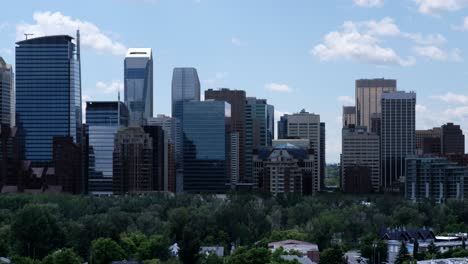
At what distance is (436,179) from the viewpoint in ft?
491

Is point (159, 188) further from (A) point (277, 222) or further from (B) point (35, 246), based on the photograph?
(B) point (35, 246)

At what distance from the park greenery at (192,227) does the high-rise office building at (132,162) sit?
3156cm

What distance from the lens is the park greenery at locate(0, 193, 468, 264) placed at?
6894 cm

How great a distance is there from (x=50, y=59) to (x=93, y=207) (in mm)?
52645

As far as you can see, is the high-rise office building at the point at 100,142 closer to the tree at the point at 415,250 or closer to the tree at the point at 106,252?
the tree at the point at 415,250

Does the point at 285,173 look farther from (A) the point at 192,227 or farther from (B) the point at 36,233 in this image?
(B) the point at 36,233

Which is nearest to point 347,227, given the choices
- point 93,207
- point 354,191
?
point 93,207

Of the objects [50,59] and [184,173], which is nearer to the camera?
[50,59]

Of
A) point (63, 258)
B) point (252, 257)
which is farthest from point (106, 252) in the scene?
point (252, 257)

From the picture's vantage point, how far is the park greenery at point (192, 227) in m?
68.9

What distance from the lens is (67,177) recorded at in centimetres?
14938

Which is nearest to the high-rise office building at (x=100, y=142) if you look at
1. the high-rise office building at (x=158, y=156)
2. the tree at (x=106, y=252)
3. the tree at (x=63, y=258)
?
the high-rise office building at (x=158, y=156)

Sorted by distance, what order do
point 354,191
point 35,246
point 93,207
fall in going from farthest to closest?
1. point 354,191
2. point 93,207
3. point 35,246

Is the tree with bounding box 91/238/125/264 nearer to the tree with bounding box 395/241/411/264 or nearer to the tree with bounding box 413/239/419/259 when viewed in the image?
the tree with bounding box 395/241/411/264
